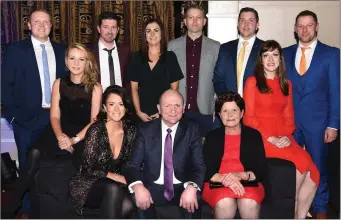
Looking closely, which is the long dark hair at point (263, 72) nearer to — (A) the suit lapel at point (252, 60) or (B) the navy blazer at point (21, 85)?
(A) the suit lapel at point (252, 60)

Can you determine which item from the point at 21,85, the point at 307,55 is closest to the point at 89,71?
the point at 21,85

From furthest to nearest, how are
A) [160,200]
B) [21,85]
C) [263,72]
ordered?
[21,85]
[263,72]
[160,200]

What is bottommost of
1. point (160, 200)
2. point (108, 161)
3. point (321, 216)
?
point (321, 216)

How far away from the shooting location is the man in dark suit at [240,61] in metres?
4.49

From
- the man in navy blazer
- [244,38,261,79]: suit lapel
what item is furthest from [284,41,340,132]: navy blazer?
[244,38,261,79]: suit lapel

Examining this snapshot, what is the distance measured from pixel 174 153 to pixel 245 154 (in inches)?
20.4

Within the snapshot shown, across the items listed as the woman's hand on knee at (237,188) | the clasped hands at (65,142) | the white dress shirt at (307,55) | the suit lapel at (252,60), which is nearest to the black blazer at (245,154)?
the woman's hand on knee at (237,188)

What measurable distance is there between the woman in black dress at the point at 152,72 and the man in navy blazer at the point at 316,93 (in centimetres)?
103

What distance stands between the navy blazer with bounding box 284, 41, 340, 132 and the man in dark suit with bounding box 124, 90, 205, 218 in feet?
3.70

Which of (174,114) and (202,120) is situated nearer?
(174,114)

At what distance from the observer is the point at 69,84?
4.13 metres

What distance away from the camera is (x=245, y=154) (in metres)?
3.78

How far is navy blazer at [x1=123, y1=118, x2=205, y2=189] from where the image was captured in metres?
3.70

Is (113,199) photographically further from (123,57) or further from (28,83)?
(123,57)
